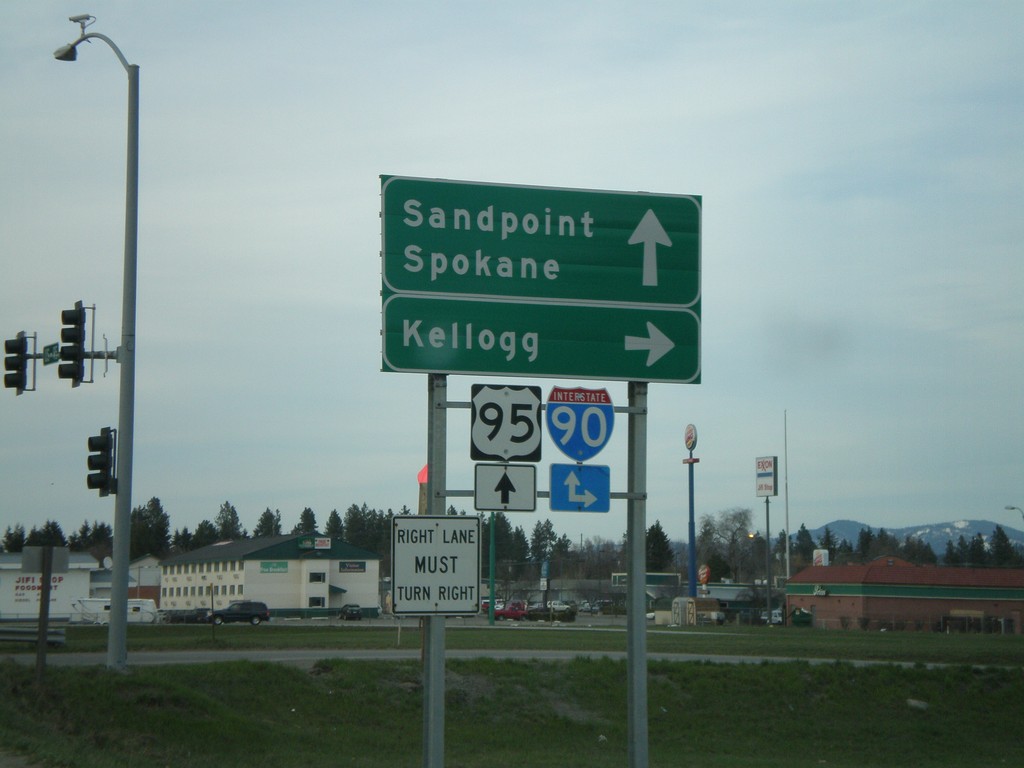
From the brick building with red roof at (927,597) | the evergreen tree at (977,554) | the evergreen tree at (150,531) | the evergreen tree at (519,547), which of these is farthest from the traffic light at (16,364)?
the evergreen tree at (519,547)

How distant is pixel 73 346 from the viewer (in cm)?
1859

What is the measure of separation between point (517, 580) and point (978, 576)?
232ft

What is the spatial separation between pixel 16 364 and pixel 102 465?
2.12m

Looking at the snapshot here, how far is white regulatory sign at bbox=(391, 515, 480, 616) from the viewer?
27.6 feet

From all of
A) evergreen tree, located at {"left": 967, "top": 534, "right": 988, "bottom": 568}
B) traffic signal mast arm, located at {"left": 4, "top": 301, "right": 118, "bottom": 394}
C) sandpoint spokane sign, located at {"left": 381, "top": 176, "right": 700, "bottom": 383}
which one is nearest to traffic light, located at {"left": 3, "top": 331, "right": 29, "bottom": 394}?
traffic signal mast arm, located at {"left": 4, "top": 301, "right": 118, "bottom": 394}

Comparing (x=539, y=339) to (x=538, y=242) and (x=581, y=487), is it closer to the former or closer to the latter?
(x=538, y=242)

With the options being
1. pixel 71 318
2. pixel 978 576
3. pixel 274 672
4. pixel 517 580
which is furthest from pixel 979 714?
pixel 517 580

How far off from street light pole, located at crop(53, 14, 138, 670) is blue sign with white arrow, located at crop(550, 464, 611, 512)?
37.3 ft

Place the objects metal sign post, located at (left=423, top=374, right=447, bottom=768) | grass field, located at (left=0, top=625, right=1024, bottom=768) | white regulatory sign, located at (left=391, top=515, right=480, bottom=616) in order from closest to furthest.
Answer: white regulatory sign, located at (left=391, top=515, right=480, bottom=616) → metal sign post, located at (left=423, top=374, right=447, bottom=768) → grass field, located at (left=0, top=625, right=1024, bottom=768)

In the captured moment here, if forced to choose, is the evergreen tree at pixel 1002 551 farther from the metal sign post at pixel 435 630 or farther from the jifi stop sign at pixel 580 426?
the metal sign post at pixel 435 630

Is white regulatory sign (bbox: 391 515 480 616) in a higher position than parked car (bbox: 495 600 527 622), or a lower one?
higher

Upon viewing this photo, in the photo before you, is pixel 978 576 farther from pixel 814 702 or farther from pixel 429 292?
pixel 429 292

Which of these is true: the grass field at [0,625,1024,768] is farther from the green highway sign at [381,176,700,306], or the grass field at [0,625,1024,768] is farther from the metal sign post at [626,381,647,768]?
the green highway sign at [381,176,700,306]

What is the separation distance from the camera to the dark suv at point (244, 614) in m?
66.4
